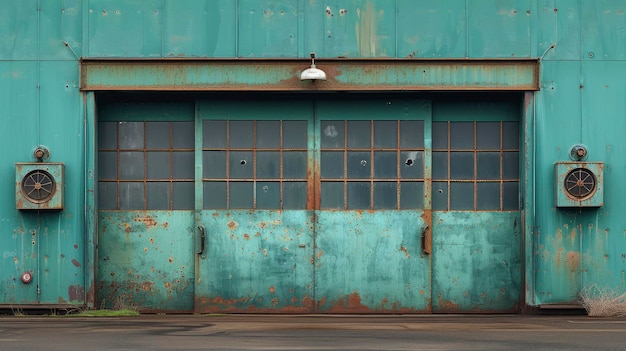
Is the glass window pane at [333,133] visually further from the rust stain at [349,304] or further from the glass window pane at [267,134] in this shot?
the rust stain at [349,304]

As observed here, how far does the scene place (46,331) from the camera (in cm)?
1459

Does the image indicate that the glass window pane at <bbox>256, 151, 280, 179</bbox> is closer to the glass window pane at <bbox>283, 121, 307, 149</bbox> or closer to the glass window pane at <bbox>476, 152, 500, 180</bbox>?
the glass window pane at <bbox>283, 121, 307, 149</bbox>

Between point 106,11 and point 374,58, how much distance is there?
4085 mm

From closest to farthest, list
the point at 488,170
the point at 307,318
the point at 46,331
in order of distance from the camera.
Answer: the point at 46,331, the point at 307,318, the point at 488,170

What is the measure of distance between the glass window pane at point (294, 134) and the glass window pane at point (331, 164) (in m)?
0.38

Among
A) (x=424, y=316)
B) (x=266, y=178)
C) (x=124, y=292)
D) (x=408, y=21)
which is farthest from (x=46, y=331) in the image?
(x=408, y=21)

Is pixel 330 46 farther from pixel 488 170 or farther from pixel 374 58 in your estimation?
pixel 488 170

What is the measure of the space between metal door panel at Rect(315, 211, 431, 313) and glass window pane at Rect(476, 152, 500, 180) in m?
1.33

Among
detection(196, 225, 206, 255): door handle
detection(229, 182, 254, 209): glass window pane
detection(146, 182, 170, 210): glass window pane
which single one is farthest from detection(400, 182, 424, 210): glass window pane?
detection(146, 182, 170, 210): glass window pane

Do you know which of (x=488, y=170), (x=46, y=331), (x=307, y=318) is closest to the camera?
(x=46, y=331)

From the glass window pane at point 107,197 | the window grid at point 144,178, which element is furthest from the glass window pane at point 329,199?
the glass window pane at point 107,197

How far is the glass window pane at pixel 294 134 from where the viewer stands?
18.0 meters

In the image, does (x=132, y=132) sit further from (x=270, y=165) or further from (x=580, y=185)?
(x=580, y=185)

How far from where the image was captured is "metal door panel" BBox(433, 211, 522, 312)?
17.9m
